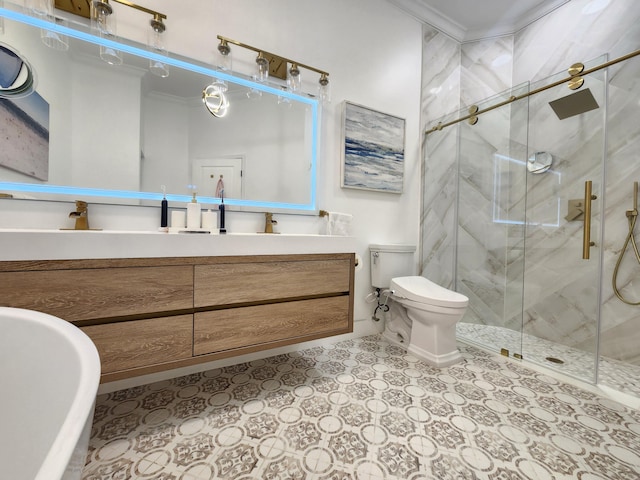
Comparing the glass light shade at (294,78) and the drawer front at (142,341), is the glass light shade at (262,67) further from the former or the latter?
the drawer front at (142,341)

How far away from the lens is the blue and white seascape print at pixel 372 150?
2.18m

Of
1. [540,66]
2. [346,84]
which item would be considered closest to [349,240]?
[346,84]

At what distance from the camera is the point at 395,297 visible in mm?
2049

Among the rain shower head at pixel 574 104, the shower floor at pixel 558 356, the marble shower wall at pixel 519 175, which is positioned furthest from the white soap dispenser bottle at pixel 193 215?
the rain shower head at pixel 574 104

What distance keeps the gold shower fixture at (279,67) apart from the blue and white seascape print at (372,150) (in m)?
0.25

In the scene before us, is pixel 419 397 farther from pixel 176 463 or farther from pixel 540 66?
pixel 540 66

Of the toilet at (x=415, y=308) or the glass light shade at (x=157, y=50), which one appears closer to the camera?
the glass light shade at (x=157, y=50)

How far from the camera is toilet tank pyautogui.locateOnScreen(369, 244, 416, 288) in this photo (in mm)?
2180

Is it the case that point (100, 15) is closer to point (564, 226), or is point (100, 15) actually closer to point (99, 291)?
point (99, 291)

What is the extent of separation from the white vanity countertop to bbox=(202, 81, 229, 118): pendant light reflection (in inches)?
37.0

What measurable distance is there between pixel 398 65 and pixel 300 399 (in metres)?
2.64

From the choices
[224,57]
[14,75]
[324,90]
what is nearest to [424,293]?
[324,90]

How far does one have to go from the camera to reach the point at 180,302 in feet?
3.97

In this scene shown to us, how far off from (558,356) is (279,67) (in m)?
2.75
